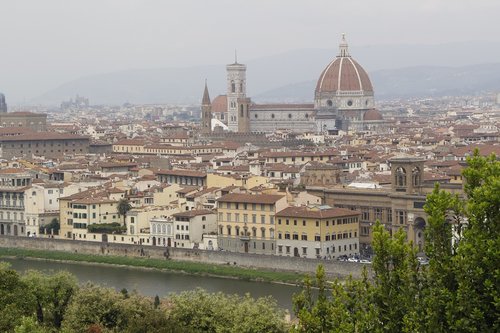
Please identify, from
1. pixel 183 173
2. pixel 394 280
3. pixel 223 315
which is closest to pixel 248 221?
pixel 183 173

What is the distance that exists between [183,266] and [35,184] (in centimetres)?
1056

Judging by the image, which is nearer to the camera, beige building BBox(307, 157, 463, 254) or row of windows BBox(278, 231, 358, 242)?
row of windows BBox(278, 231, 358, 242)

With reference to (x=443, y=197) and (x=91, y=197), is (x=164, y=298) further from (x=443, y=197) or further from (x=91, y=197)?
(x=443, y=197)

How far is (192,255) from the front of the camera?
39.9m

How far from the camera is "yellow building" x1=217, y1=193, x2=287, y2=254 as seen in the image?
39.7 meters

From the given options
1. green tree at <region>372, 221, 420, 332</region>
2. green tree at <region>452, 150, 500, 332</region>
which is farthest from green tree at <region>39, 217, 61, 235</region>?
green tree at <region>452, 150, 500, 332</region>

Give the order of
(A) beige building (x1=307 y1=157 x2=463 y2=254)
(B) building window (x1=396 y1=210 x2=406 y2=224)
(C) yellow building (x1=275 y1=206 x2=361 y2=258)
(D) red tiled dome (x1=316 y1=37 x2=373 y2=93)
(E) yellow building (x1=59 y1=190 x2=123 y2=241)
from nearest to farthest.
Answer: (C) yellow building (x1=275 y1=206 x2=361 y2=258), (A) beige building (x1=307 y1=157 x2=463 y2=254), (B) building window (x1=396 y1=210 x2=406 y2=224), (E) yellow building (x1=59 y1=190 x2=123 y2=241), (D) red tiled dome (x1=316 y1=37 x2=373 y2=93)

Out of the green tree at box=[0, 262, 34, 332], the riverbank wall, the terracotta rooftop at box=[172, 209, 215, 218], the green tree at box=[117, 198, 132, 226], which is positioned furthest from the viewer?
the green tree at box=[117, 198, 132, 226]

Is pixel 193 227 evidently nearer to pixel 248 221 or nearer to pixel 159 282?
pixel 248 221

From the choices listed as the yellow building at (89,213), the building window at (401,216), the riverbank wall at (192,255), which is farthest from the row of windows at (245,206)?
the yellow building at (89,213)

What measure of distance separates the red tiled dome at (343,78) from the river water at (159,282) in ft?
214

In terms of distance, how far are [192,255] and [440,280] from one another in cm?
2574

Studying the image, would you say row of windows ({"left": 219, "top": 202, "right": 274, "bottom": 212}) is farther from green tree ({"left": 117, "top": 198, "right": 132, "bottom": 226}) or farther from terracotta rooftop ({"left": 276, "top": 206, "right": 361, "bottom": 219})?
green tree ({"left": 117, "top": 198, "right": 132, "bottom": 226})

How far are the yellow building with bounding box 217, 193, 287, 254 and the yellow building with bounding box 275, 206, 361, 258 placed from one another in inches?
14.9
